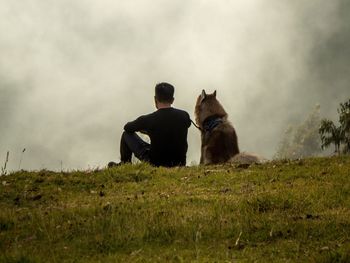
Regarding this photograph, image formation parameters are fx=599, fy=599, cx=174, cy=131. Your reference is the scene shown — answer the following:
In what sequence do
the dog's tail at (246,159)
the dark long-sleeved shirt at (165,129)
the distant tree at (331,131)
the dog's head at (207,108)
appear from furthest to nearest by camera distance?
the distant tree at (331,131) < the dog's head at (207,108) < the dog's tail at (246,159) < the dark long-sleeved shirt at (165,129)

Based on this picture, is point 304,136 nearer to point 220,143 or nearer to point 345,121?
point 345,121

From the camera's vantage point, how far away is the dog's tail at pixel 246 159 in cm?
1725

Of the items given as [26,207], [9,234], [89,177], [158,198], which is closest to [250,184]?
[158,198]

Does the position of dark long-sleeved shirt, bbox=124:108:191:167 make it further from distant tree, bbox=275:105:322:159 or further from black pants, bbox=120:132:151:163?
distant tree, bbox=275:105:322:159

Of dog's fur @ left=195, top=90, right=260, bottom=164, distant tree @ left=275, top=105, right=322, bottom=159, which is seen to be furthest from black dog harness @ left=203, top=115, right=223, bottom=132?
distant tree @ left=275, top=105, right=322, bottom=159

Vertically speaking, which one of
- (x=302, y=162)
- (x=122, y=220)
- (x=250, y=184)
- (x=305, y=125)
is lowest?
(x=122, y=220)

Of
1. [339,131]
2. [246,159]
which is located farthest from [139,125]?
[339,131]

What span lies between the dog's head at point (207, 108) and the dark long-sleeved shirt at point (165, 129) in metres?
1.42

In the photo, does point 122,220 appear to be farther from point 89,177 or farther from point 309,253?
point 89,177

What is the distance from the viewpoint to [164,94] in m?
16.6

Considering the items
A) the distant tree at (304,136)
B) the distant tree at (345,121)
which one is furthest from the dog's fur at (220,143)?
the distant tree at (304,136)

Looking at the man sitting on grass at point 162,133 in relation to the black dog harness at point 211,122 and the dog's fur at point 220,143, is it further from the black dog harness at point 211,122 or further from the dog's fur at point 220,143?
the black dog harness at point 211,122

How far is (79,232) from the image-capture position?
9.95 metres

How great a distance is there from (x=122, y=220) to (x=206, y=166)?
6.80m
